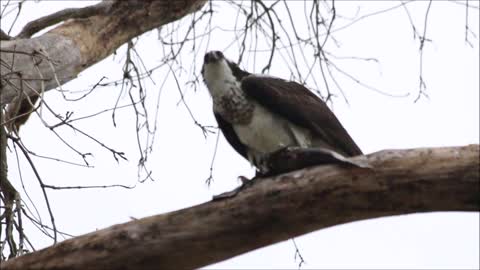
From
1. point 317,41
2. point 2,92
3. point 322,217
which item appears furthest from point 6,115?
point 322,217

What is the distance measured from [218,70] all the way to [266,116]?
1.16 ft

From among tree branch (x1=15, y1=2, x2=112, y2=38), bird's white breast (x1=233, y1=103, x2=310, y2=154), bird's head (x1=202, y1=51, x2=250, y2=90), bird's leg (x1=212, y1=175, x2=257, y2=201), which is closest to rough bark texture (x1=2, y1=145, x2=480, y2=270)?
bird's leg (x1=212, y1=175, x2=257, y2=201)

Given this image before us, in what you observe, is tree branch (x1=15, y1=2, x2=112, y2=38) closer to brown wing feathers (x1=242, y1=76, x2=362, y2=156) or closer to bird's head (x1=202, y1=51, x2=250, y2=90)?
bird's head (x1=202, y1=51, x2=250, y2=90)

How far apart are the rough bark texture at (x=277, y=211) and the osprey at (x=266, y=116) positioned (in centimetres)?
105

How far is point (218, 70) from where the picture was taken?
4465 mm

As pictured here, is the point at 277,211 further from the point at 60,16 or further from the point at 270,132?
the point at 60,16

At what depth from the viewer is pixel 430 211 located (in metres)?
3.03

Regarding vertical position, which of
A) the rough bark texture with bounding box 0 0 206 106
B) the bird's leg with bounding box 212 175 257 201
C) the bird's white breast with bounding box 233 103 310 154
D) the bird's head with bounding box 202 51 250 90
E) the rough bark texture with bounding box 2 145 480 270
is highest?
the rough bark texture with bounding box 0 0 206 106

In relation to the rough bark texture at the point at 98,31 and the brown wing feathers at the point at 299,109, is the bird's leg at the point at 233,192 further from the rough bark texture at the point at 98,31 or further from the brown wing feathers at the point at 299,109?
the rough bark texture at the point at 98,31

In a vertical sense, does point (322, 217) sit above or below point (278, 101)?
below

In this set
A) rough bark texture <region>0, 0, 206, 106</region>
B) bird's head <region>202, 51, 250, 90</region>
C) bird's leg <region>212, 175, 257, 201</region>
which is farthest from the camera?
rough bark texture <region>0, 0, 206, 106</region>

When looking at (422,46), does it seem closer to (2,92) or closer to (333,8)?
(333,8)

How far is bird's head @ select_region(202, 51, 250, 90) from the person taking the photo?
4.45 m

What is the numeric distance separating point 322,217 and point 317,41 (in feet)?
8.28
